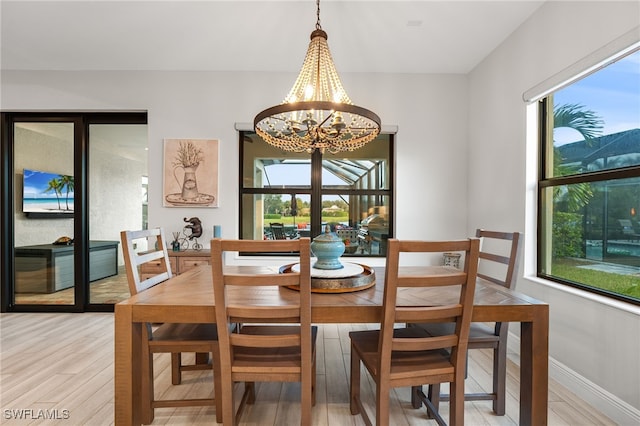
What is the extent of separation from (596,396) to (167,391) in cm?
268

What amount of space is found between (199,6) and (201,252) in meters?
2.23

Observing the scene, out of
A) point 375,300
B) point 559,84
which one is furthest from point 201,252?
point 559,84

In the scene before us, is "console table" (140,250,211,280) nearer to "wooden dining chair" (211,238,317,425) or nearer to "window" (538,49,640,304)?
"wooden dining chair" (211,238,317,425)

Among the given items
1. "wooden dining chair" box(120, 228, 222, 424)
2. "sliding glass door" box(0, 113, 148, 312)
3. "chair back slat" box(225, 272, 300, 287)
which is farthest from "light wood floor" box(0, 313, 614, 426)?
"chair back slat" box(225, 272, 300, 287)

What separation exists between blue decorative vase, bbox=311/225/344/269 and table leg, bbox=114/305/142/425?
958 millimetres

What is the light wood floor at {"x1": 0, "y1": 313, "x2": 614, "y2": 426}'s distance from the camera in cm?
171

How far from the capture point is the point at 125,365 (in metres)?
1.37

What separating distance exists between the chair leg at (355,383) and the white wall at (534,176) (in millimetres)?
1460

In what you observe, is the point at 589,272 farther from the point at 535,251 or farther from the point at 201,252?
the point at 201,252

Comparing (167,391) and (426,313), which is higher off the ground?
(426,313)

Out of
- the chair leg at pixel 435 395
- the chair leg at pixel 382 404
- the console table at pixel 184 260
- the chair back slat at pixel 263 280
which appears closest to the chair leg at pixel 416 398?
the chair leg at pixel 435 395

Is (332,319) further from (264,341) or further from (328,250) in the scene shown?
(328,250)

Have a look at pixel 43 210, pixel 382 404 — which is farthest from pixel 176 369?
pixel 43 210

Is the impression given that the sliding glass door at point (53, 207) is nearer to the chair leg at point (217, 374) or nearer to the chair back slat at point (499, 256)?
the chair leg at point (217, 374)
